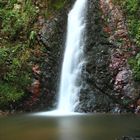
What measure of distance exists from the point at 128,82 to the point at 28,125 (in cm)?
642

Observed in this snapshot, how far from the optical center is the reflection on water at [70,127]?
14.2m

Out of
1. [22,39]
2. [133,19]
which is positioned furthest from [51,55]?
[133,19]

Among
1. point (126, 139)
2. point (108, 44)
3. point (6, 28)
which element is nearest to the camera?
point (126, 139)

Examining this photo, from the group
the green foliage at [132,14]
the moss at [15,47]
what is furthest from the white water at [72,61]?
the green foliage at [132,14]

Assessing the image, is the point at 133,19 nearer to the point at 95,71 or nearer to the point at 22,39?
the point at 95,71

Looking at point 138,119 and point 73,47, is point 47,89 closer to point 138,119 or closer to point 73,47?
point 73,47

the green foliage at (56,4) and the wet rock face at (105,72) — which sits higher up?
the green foliage at (56,4)

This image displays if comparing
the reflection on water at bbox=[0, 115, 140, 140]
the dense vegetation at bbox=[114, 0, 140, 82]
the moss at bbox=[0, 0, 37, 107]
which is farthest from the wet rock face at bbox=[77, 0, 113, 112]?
the moss at bbox=[0, 0, 37, 107]

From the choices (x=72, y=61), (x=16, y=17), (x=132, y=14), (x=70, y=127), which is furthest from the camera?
(x=16, y=17)

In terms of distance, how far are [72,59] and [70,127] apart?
733cm

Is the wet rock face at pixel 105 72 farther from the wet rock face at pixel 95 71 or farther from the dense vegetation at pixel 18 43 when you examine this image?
the dense vegetation at pixel 18 43

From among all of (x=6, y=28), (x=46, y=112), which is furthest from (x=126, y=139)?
(x=6, y=28)

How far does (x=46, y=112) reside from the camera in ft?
69.2

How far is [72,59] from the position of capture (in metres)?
22.9
